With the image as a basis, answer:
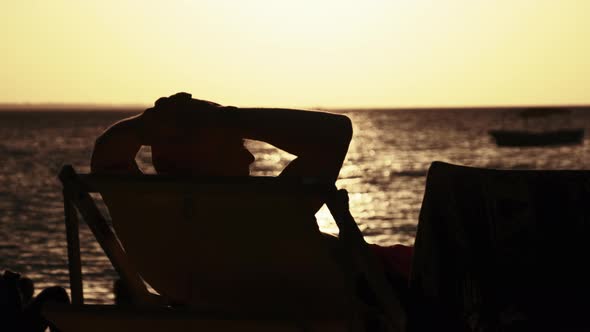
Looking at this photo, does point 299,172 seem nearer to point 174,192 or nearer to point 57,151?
point 174,192

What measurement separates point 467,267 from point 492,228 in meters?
0.15

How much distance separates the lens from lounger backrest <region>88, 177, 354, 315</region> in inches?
134

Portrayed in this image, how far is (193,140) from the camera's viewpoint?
11.8ft

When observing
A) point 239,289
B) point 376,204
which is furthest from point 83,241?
point 239,289

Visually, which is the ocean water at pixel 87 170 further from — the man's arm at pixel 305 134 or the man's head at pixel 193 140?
the man's arm at pixel 305 134

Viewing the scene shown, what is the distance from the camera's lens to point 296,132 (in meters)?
3.42

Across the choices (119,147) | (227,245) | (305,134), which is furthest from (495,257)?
(119,147)

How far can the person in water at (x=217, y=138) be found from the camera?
134 inches

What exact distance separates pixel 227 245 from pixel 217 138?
1.18 feet

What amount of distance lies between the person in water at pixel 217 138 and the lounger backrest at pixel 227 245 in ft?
0.40

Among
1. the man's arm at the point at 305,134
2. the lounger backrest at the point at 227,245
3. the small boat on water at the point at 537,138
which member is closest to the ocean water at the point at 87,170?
the small boat on water at the point at 537,138

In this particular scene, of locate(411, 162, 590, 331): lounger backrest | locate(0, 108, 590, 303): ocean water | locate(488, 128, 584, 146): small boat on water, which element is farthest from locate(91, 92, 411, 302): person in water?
locate(488, 128, 584, 146): small boat on water

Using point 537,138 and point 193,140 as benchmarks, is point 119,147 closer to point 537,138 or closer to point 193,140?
point 193,140

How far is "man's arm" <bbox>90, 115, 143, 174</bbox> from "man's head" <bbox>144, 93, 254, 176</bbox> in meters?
0.07
